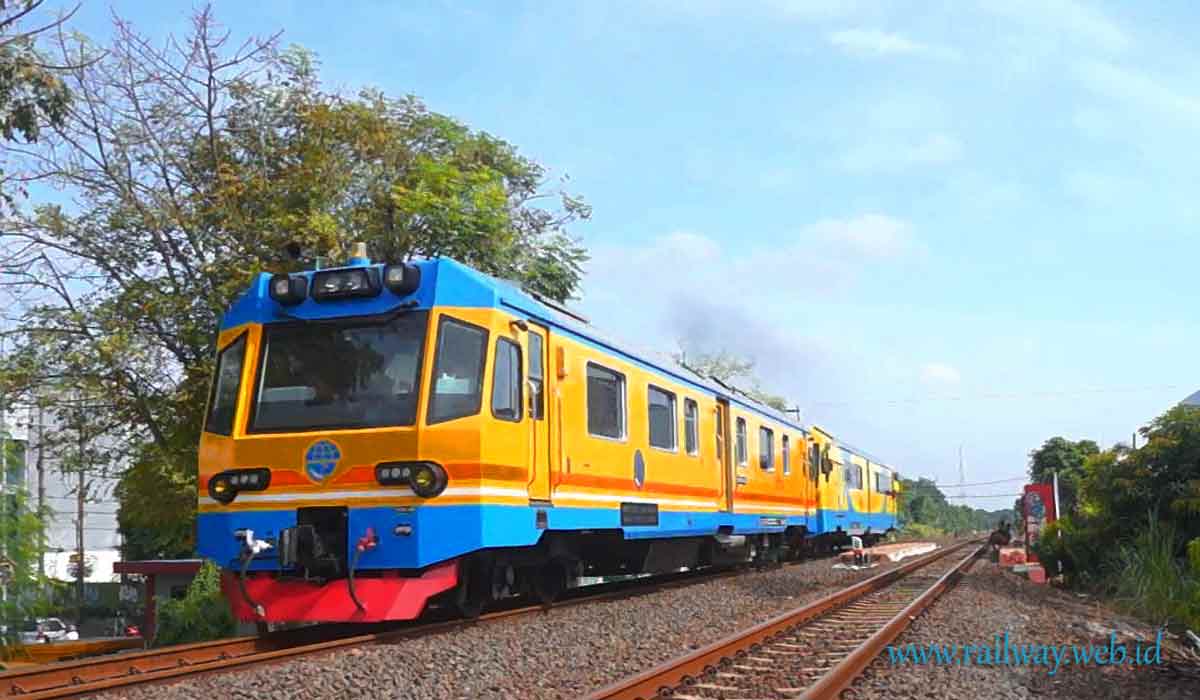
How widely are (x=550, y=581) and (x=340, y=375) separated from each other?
11.3ft

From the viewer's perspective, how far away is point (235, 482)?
30.8 ft

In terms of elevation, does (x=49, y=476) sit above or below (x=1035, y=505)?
above

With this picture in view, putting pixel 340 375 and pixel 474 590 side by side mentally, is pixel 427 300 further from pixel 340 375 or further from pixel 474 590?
pixel 474 590

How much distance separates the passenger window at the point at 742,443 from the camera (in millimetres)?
17188

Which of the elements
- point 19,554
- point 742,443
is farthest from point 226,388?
point 742,443

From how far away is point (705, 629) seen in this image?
10398mm

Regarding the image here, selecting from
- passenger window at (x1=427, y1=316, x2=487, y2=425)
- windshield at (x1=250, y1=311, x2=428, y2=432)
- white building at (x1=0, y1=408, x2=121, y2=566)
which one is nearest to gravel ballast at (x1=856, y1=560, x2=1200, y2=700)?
passenger window at (x1=427, y1=316, x2=487, y2=425)

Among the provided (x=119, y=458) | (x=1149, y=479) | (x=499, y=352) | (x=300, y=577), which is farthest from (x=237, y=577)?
(x=1149, y=479)

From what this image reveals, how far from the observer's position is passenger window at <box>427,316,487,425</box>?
29.9ft

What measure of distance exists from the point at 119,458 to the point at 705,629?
9.37m

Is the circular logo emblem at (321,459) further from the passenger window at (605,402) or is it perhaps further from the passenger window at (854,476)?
the passenger window at (854,476)

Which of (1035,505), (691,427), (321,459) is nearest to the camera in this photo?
(321,459)

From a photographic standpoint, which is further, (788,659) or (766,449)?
(766,449)

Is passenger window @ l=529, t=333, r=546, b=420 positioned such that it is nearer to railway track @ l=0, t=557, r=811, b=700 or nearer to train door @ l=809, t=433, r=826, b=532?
railway track @ l=0, t=557, r=811, b=700
